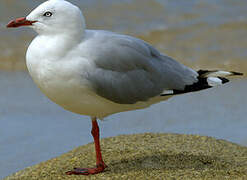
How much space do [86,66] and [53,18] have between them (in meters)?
0.37

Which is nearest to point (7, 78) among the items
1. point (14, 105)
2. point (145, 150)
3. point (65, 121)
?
point (14, 105)

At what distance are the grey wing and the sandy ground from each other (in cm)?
52

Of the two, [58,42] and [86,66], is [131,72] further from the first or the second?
[58,42]

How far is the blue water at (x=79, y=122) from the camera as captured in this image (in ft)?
14.5

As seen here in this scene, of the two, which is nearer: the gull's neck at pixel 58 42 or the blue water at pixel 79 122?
the gull's neck at pixel 58 42

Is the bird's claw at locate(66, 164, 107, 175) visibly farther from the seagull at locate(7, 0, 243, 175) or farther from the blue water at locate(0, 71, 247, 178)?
the blue water at locate(0, 71, 247, 178)

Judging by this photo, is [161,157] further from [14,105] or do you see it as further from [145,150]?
[14,105]

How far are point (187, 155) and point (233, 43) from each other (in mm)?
4830

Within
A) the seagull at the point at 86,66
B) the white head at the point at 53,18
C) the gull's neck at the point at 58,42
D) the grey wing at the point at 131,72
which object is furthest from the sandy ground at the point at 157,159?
the white head at the point at 53,18

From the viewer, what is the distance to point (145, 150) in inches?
158

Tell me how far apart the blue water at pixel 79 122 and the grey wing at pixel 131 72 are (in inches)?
50.3

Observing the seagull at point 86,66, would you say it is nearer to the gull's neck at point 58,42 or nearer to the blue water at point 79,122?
the gull's neck at point 58,42

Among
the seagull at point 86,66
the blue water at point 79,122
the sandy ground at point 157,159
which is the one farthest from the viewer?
the blue water at point 79,122

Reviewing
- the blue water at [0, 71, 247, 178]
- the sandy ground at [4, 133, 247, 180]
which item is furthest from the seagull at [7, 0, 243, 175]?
the blue water at [0, 71, 247, 178]
